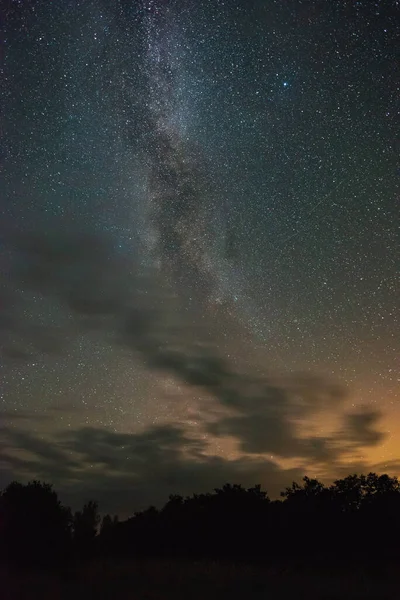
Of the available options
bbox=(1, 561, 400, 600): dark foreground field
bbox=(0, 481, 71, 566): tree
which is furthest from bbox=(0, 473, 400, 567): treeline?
bbox=(1, 561, 400, 600): dark foreground field

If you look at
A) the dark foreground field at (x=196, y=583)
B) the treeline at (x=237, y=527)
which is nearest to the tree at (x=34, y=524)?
the treeline at (x=237, y=527)

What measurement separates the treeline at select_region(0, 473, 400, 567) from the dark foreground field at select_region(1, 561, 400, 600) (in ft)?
19.5

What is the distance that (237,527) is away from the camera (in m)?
36.1

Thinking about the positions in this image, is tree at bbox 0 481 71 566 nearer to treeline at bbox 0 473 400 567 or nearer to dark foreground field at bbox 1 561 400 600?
treeline at bbox 0 473 400 567

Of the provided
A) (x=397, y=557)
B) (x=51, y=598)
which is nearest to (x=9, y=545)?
(x=51, y=598)

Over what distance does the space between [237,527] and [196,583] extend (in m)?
18.0

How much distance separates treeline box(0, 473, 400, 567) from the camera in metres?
29.4

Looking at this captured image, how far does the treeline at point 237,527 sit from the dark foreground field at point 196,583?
19.5 ft

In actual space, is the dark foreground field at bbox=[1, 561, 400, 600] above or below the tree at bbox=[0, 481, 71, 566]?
below

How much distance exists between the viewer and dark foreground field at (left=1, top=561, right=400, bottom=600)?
16812mm

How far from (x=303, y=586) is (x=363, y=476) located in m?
24.8

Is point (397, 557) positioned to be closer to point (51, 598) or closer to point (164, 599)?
point (164, 599)

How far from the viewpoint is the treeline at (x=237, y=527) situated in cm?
2938

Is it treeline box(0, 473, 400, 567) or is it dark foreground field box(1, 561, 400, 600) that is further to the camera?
treeline box(0, 473, 400, 567)
